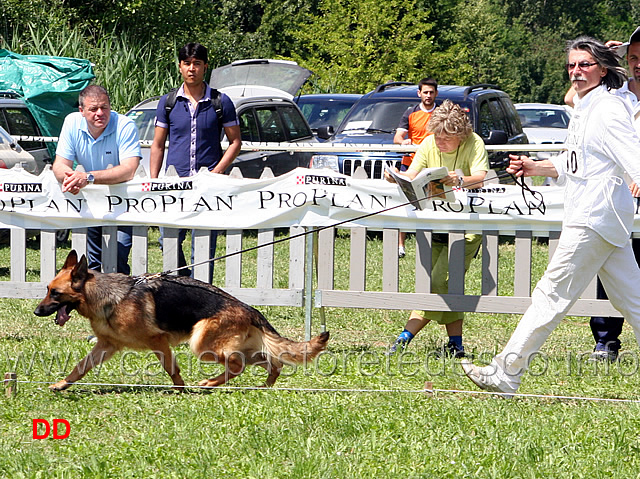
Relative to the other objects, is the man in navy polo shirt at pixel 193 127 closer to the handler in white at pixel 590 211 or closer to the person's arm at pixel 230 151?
the person's arm at pixel 230 151

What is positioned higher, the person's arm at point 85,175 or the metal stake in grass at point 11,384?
the person's arm at point 85,175

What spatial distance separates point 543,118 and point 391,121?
1265 centimetres

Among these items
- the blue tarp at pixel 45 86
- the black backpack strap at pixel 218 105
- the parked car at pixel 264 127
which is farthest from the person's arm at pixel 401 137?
the blue tarp at pixel 45 86

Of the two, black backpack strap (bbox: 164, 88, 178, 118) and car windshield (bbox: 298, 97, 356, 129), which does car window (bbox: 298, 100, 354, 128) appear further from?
black backpack strap (bbox: 164, 88, 178, 118)

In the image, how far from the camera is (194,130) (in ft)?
24.2

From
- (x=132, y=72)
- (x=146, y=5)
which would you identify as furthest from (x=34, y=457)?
(x=146, y=5)

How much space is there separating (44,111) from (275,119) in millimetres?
5333

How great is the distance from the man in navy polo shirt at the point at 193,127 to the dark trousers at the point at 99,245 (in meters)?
0.44

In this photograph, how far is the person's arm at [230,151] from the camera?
24.1 feet

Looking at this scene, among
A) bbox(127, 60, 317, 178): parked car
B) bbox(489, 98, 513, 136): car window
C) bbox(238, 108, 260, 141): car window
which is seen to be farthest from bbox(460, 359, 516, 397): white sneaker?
bbox(489, 98, 513, 136): car window

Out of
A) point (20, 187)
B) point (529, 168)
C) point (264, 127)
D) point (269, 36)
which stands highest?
point (269, 36)

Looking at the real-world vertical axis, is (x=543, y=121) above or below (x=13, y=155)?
above

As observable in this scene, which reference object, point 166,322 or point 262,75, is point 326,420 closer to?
point 166,322

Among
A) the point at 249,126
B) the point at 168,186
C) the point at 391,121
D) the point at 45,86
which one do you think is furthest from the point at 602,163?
the point at 45,86
